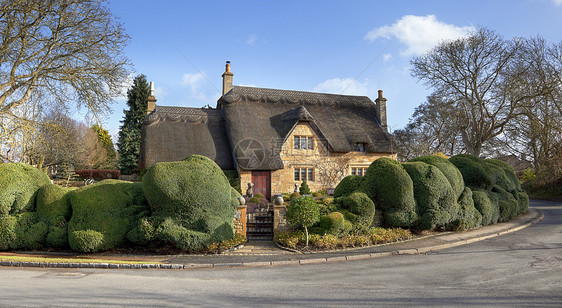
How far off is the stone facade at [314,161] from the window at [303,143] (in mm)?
164

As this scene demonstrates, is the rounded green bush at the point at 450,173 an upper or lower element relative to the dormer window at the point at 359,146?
lower

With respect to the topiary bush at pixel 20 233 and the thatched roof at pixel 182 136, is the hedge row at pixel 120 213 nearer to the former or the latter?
the topiary bush at pixel 20 233

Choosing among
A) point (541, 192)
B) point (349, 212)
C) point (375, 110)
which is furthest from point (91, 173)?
point (541, 192)

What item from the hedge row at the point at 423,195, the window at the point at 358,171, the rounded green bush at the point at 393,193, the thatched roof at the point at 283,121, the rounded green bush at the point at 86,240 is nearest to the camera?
the rounded green bush at the point at 86,240

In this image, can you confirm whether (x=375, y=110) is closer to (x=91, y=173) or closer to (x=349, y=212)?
(x=349, y=212)

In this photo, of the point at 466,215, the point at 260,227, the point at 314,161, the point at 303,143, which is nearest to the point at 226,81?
the point at 303,143

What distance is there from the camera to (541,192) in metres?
32.2

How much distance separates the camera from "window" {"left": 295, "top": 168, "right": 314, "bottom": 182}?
27.4m

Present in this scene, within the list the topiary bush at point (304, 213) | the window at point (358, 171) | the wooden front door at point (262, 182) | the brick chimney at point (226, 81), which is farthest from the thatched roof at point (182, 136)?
the topiary bush at point (304, 213)

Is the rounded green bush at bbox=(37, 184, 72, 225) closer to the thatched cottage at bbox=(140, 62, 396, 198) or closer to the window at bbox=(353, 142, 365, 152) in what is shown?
the thatched cottage at bbox=(140, 62, 396, 198)

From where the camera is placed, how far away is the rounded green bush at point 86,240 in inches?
424

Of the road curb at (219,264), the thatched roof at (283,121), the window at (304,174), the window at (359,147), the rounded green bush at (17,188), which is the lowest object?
the road curb at (219,264)

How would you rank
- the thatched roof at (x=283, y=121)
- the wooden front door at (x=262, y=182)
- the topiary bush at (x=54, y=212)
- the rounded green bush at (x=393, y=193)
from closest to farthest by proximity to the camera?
the topiary bush at (x=54, y=212), the rounded green bush at (x=393, y=193), the wooden front door at (x=262, y=182), the thatched roof at (x=283, y=121)

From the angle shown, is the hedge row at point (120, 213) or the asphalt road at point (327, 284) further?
the hedge row at point (120, 213)
